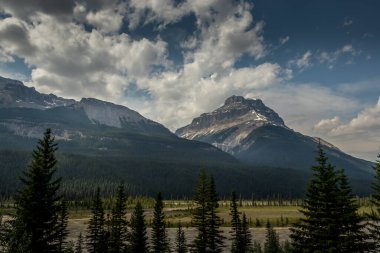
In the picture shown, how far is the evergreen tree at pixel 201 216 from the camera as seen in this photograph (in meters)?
54.0

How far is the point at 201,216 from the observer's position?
55688 mm

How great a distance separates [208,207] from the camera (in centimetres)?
5628

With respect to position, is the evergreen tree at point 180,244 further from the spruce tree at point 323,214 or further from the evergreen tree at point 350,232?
the evergreen tree at point 350,232

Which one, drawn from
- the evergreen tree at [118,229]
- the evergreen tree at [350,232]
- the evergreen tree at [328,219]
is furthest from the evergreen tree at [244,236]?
the evergreen tree at [350,232]

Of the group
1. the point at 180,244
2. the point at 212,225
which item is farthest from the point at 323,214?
the point at 180,244

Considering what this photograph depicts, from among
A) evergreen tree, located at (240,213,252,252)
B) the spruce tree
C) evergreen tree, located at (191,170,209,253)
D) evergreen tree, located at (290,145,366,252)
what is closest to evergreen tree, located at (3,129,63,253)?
evergreen tree, located at (191,170,209,253)

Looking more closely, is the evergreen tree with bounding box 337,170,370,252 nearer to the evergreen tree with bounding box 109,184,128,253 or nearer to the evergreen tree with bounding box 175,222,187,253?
the evergreen tree with bounding box 109,184,128,253

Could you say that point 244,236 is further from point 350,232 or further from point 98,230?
point 350,232

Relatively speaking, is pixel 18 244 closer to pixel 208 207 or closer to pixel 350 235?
pixel 350 235

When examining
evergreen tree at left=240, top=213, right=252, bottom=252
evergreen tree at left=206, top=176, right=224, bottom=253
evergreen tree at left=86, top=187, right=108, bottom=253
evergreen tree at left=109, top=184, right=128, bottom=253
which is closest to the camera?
evergreen tree at left=206, top=176, right=224, bottom=253

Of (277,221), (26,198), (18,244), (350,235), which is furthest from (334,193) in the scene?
(277,221)

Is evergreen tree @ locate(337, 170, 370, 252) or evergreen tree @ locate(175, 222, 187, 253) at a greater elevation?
evergreen tree @ locate(337, 170, 370, 252)

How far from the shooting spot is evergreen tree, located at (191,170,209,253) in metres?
54.0

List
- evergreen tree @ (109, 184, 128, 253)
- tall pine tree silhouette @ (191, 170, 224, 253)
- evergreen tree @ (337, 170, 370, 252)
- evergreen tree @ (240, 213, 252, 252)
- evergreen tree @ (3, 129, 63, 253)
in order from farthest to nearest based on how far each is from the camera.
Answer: evergreen tree @ (240, 213, 252, 252) < evergreen tree @ (109, 184, 128, 253) < tall pine tree silhouette @ (191, 170, 224, 253) < evergreen tree @ (3, 129, 63, 253) < evergreen tree @ (337, 170, 370, 252)
